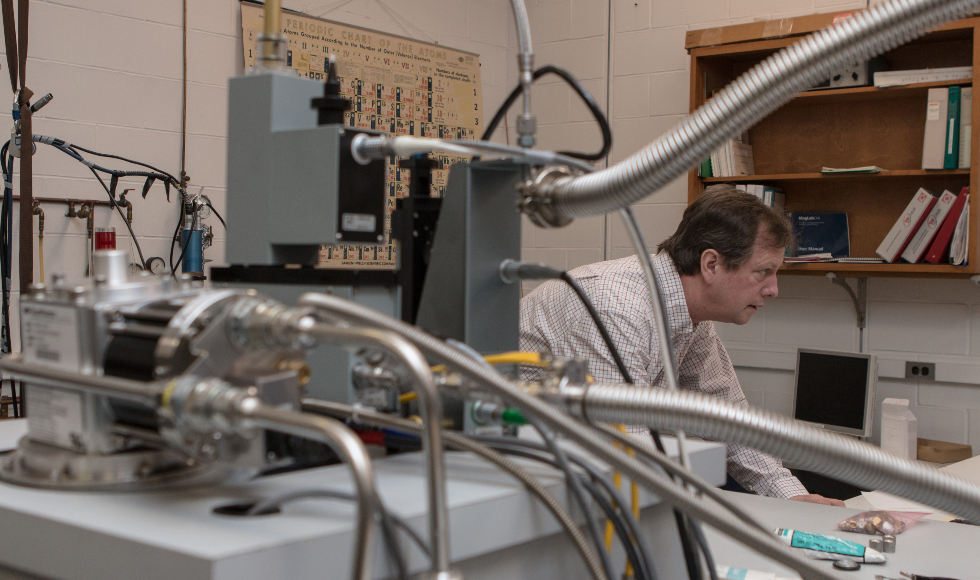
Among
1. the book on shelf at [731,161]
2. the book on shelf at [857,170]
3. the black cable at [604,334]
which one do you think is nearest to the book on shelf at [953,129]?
the book on shelf at [857,170]

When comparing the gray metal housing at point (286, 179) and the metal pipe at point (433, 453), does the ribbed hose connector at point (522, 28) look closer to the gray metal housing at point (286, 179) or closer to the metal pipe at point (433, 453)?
the gray metal housing at point (286, 179)

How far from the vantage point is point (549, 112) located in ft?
13.3

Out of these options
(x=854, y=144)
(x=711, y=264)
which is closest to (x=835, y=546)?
(x=711, y=264)

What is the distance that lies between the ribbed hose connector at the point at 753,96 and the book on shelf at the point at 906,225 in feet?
8.53

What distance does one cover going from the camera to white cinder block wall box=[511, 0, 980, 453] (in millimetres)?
3133

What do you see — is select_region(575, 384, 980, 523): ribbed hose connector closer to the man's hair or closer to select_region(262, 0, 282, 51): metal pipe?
select_region(262, 0, 282, 51): metal pipe

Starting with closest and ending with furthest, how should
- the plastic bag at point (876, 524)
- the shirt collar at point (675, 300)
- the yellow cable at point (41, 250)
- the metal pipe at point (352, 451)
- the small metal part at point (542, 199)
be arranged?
the metal pipe at point (352, 451)
the small metal part at point (542, 199)
the plastic bag at point (876, 524)
the shirt collar at point (675, 300)
the yellow cable at point (41, 250)

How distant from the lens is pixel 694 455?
78 centimetres

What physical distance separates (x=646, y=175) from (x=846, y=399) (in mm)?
2710

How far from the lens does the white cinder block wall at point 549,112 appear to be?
2682 mm

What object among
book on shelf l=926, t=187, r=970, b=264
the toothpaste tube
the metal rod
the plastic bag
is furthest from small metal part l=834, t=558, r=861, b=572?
the metal rod

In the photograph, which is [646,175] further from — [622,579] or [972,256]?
[972,256]

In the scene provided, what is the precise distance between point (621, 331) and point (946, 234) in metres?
1.59

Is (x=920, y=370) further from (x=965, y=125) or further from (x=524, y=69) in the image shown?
(x=524, y=69)
